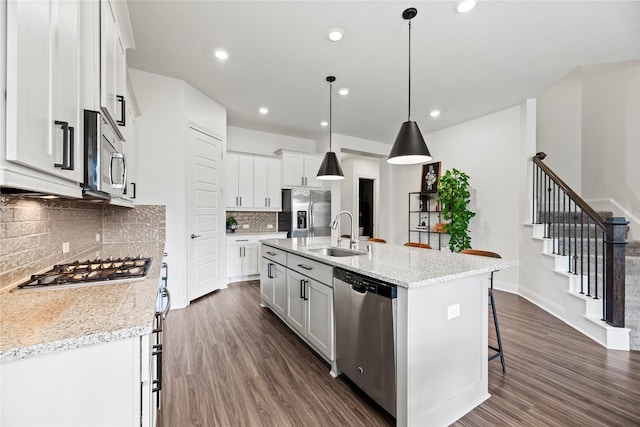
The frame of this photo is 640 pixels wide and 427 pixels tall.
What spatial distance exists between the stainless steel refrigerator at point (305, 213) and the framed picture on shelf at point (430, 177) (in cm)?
198

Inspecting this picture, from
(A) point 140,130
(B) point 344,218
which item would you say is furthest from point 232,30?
(B) point 344,218

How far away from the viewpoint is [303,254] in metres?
2.45

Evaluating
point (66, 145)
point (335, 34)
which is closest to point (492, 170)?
point (335, 34)

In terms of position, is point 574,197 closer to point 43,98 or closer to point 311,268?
point 311,268

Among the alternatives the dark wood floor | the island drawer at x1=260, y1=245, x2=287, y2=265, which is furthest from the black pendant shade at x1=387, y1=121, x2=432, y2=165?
the dark wood floor

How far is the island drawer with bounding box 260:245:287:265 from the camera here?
293 cm

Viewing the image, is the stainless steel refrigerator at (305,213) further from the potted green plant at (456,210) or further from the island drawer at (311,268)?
the island drawer at (311,268)

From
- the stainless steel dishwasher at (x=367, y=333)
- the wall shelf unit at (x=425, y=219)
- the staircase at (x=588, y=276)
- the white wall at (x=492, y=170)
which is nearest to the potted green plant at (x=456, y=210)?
the white wall at (x=492, y=170)

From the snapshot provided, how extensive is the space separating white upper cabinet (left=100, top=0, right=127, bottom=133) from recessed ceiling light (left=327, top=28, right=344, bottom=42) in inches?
67.9

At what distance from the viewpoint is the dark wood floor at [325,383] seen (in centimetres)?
170

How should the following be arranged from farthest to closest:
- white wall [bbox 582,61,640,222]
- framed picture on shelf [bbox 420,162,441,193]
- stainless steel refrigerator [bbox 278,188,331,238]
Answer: framed picture on shelf [bbox 420,162,441,193]
stainless steel refrigerator [bbox 278,188,331,238]
white wall [bbox 582,61,640,222]

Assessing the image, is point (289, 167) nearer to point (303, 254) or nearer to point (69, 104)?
point (303, 254)

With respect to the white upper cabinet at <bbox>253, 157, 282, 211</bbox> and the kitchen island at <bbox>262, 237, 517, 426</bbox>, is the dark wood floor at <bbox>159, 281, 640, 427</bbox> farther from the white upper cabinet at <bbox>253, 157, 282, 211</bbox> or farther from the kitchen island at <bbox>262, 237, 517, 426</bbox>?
the white upper cabinet at <bbox>253, 157, 282, 211</bbox>

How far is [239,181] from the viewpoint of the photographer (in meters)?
4.95
